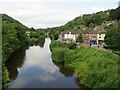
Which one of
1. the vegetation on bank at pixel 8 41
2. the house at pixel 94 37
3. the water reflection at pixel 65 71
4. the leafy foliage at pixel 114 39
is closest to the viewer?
the vegetation on bank at pixel 8 41

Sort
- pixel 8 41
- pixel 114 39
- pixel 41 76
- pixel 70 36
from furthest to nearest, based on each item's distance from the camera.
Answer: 1. pixel 70 36
2. pixel 8 41
3. pixel 114 39
4. pixel 41 76

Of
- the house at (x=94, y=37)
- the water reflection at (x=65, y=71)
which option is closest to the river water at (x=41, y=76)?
the water reflection at (x=65, y=71)

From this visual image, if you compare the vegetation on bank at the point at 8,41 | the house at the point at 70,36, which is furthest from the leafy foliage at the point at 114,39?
the house at the point at 70,36

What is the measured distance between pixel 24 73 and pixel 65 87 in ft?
31.5

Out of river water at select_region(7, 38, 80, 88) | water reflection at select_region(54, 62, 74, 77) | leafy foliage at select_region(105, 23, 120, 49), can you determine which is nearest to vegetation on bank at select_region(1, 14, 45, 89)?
river water at select_region(7, 38, 80, 88)

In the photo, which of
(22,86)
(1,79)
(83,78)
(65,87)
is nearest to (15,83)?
(22,86)

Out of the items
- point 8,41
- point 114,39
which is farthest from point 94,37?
point 114,39

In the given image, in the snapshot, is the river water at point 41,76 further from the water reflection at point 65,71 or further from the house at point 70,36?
the house at point 70,36

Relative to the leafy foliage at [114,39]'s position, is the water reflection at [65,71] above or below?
below

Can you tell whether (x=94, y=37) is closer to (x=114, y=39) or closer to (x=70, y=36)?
(x=70, y=36)

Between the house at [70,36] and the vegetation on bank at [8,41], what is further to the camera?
the house at [70,36]

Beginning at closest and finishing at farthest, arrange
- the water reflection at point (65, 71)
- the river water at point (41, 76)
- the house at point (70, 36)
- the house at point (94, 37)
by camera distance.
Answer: the river water at point (41, 76) → the water reflection at point (65, 71) → the house at point (94, 37) → the house at point (70, 36)

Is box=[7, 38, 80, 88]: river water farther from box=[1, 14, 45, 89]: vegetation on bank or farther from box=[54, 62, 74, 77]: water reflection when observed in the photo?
box=[1, 14, 45, 89]: vegetation on bank

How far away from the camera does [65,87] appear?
2812 cm
